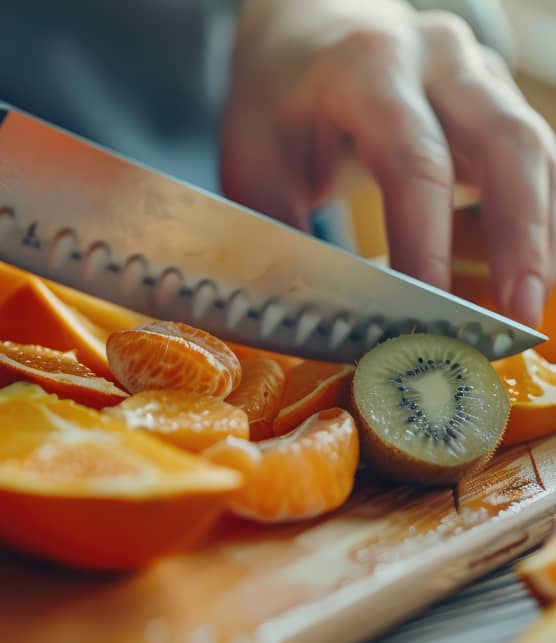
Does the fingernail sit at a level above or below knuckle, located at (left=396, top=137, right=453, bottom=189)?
below

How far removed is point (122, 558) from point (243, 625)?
0.10m

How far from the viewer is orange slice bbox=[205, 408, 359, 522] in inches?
24.8

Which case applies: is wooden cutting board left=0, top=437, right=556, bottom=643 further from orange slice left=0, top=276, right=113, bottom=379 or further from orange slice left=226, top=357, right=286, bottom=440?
orange slice left=0, top=276, right=113, bottom=379

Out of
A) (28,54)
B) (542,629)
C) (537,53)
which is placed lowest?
(537,53)

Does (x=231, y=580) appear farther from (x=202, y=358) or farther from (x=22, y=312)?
(x=22, y=312)

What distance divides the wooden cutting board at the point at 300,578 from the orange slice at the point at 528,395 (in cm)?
11

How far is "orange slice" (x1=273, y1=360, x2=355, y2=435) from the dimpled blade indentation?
30 millimetres

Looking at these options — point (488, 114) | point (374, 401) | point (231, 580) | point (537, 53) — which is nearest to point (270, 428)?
point (374, 401)

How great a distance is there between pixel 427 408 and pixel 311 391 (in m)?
0.13

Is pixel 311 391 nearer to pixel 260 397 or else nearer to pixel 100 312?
pixel 260 397

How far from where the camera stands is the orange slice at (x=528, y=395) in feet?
2.82

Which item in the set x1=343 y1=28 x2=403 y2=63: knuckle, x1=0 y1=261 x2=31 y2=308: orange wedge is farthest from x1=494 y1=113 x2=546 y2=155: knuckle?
x1=0 y1=261 x2=31 y2=308: orange wedge

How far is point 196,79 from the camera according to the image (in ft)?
6.20

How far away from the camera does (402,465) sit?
0.75 metres
